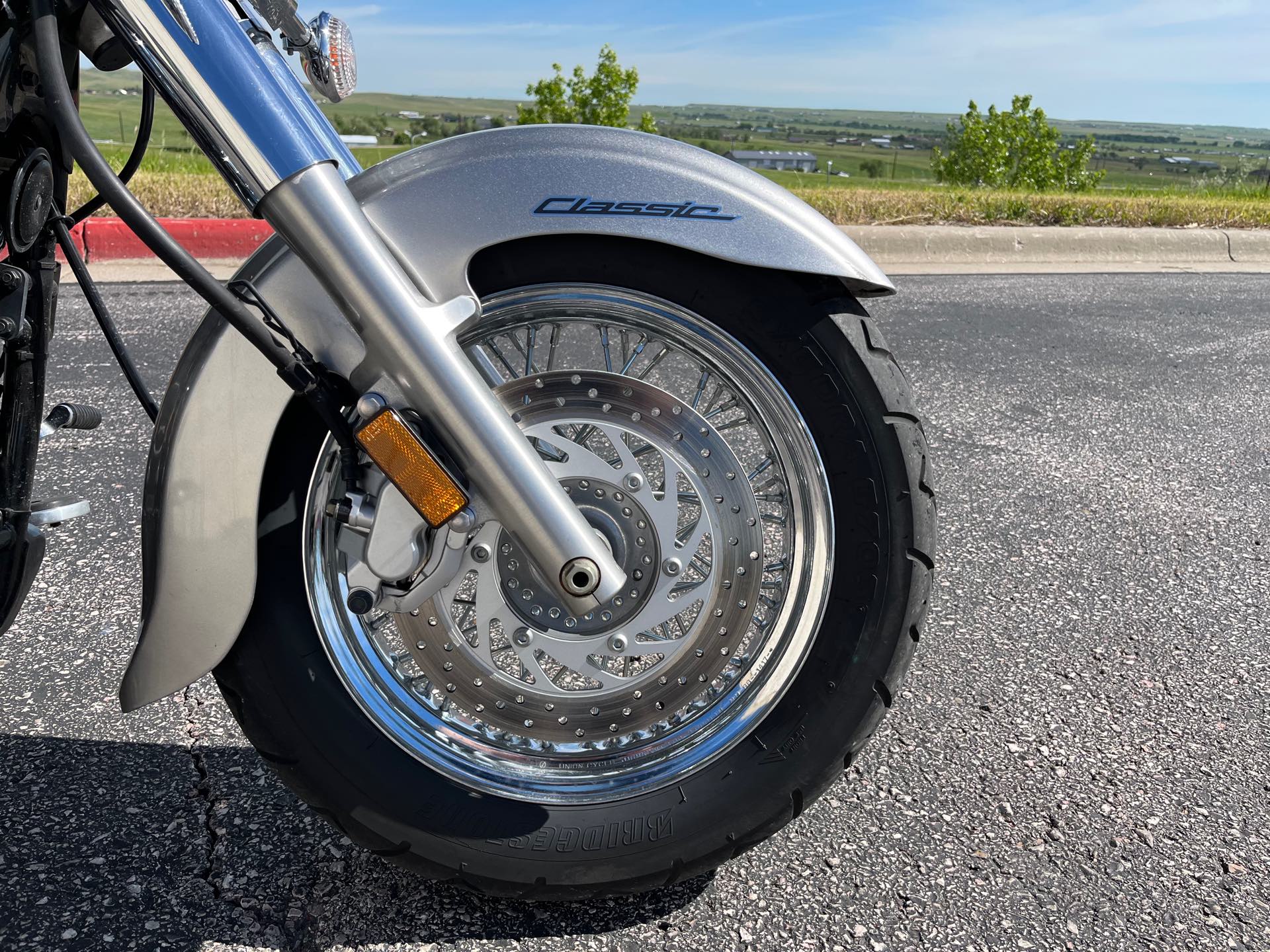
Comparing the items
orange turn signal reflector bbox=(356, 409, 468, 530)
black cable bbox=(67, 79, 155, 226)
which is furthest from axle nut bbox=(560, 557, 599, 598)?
black cable bbox=(67, 79, 155, 226)

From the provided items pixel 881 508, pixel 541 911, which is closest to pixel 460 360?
pixel 881 508

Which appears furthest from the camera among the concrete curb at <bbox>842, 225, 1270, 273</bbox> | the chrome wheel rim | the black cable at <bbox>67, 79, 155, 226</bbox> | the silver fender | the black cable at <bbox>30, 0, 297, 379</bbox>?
the concrete curb at <bbox>842, 225, 1270, 273</bbox>

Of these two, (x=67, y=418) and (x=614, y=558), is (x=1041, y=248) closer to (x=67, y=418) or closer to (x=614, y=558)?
(x=614, y=558)

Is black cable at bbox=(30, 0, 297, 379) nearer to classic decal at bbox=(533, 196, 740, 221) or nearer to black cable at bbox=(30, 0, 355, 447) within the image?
black cable at bbox=(30, 0, 355, 447)

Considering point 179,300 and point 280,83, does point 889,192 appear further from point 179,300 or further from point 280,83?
point 280,83

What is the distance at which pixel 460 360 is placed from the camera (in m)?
1.33

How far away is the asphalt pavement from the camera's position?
1.55m

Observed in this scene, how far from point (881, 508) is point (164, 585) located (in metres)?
0.98

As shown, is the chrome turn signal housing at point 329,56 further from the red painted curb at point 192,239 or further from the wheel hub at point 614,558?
the red painted curb at point 192,239

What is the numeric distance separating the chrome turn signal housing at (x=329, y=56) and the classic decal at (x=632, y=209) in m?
0.39

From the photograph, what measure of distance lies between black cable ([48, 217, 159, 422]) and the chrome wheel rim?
1.41 ft

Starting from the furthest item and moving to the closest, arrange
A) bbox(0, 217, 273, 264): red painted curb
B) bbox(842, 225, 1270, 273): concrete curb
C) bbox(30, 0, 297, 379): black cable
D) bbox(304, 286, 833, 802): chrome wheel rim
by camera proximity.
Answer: bbox(842, 225, 1270, 273): concrete curb
bbox(0, 217, 273, 264): red painted curb
bbox(304, 286, 833, 802): chrome wheel rim
bbox(30, 0, 297, 379): black cable

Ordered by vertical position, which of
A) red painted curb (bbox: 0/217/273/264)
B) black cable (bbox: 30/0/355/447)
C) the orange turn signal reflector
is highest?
black cable (bbox: 30/0/355/447)

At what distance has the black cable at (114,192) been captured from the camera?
4.11ft
